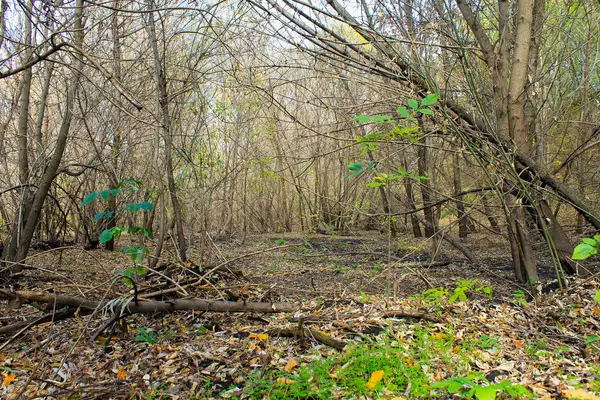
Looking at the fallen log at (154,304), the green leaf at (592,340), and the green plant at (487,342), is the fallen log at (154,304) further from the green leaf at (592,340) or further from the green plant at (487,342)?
the green leaf at (592,340)

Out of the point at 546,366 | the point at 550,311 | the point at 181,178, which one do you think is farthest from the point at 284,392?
the point at 181,178

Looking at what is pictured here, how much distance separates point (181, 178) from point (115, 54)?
1.66 metres

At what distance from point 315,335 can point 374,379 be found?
28.3 inches

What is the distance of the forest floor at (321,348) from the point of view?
7.04 ft

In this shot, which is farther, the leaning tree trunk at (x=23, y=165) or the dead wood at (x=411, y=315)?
the leaning tree trunk at (x=23, y=165)

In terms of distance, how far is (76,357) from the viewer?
8.66 feet

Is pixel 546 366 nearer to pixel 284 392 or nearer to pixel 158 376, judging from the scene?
pixel 284 392

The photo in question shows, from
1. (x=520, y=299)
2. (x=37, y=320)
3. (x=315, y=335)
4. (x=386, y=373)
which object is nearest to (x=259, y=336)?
(x=315, y=335)

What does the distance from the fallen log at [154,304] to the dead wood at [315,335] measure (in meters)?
0.41

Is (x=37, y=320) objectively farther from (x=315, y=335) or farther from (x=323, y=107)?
(x=323, y=107)

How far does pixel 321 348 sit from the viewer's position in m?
2.65

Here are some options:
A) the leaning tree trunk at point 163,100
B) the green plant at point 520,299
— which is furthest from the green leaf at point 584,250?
the leaning tree trunk at point 163,100

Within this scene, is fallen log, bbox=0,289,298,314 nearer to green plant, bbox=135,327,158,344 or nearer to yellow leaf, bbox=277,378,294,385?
green plant, bbox=135,327,158,344

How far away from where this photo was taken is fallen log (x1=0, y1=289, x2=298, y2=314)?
268cm
